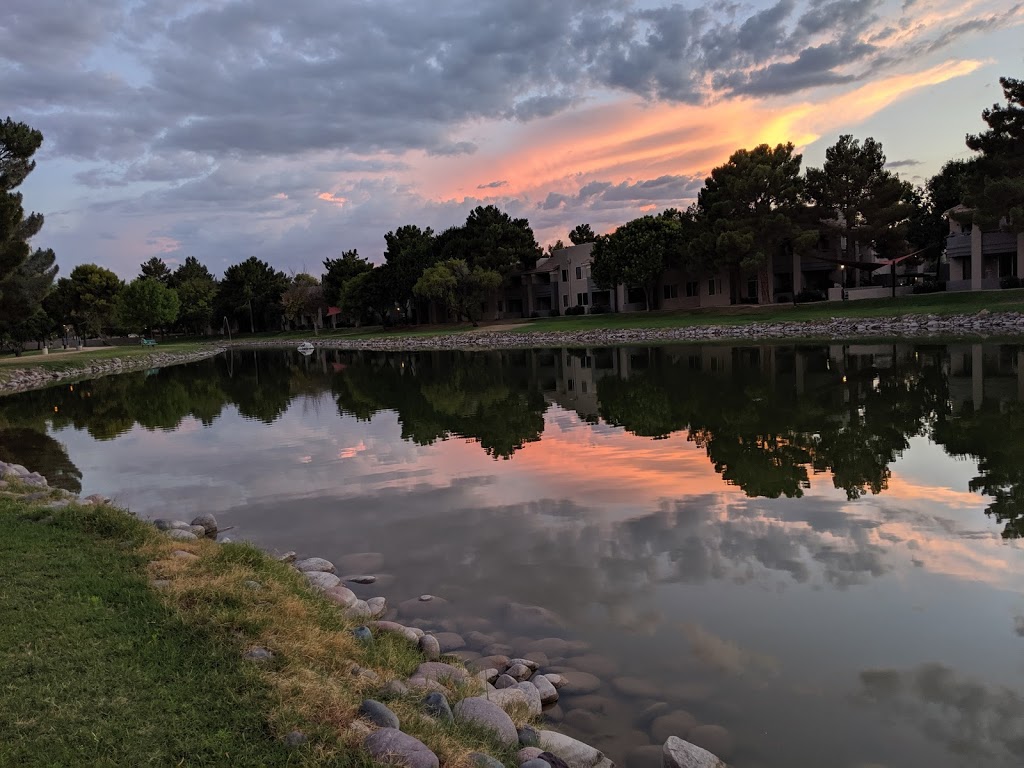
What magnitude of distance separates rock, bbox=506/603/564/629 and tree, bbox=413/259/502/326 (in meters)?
74.0

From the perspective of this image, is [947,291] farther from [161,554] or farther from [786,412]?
[161,554]

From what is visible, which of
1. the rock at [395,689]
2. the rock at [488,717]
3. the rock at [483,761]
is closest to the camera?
the rock at [483,761]

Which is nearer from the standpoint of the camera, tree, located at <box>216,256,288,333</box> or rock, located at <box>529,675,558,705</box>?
rock, located at <box>529,675,558,705</box>

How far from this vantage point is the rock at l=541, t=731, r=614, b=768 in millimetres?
5141

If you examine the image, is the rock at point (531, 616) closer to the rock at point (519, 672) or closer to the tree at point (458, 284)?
the rock at point (519, 672)

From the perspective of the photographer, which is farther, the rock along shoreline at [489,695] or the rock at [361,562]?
the rock at [361,562]

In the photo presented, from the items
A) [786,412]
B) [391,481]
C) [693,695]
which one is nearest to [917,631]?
[693,695]

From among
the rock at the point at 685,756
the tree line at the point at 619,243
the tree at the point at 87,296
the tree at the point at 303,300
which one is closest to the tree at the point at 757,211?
the tree line at the point at 619,243

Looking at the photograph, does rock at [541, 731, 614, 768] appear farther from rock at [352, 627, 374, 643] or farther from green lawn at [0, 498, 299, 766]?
rock at [352, 627, 374, 643]

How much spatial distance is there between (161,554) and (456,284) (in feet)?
246

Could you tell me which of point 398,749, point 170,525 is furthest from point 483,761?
point 170,525

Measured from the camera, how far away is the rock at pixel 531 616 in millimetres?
7711

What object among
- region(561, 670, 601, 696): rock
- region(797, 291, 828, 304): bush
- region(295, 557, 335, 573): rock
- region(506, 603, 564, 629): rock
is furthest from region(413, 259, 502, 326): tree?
region(561, 670, 601, 696): rock

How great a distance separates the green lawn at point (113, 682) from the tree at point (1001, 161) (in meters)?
50.6
